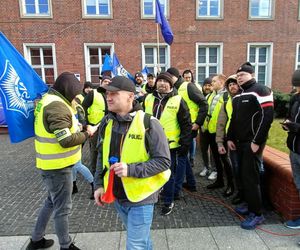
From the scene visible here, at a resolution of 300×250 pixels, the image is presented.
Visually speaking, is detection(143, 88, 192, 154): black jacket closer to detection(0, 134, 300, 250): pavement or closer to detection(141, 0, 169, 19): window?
detection(0, 134, 300, 250): pavement

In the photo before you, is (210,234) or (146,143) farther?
(210,234)

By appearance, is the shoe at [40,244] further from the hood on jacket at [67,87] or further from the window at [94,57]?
the window at [94,57]

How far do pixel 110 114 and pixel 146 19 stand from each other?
45.6 ft

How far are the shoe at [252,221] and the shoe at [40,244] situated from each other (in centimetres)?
240

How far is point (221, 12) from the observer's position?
1531 cm

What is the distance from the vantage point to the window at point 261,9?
51.2 ft

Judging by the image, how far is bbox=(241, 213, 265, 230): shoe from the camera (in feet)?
11.1

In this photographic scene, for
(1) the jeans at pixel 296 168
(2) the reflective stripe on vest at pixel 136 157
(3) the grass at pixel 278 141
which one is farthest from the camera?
(3) the grass at pixel 278 141

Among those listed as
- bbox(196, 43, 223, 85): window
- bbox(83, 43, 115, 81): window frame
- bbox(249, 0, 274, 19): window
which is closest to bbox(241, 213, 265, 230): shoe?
bbox(83, 43, 115, 81): window frame

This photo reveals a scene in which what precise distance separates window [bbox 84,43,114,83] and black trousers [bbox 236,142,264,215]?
510 inches

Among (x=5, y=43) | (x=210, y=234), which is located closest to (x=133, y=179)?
(x=210, y=234)

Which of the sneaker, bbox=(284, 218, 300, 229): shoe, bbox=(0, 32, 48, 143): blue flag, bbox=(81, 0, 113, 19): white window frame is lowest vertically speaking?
the sneaker

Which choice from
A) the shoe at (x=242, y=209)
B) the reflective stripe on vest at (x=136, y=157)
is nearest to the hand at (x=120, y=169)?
the reflective stripe on vest at (x=136, y=157)

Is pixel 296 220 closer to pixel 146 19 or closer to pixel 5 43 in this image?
pixel 5 43
